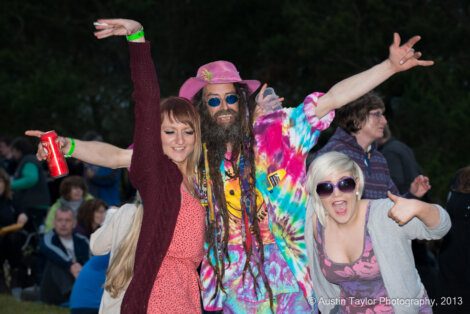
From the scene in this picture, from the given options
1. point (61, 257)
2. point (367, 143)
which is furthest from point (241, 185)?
point (61, 257)

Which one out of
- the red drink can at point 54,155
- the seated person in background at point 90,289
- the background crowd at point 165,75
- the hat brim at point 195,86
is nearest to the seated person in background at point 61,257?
the background crowd at point 165,75

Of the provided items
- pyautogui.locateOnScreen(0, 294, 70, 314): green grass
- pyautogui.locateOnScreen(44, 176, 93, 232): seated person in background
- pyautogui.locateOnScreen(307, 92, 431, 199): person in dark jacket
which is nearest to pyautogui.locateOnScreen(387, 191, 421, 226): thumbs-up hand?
pyautogui.locateOnScreen(307, 92, 431, 199): person in dark jacket

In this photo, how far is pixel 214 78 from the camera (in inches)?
253

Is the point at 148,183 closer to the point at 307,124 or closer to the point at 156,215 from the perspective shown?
the point at 156,215

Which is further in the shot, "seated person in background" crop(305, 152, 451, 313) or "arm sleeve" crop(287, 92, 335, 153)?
"arm sleeve" crop(287, 92, 335, 153)

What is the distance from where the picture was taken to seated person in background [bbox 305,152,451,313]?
215 inches

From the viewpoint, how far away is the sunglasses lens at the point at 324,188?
5.66 metres

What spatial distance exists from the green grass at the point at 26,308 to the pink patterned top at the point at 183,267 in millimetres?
5822

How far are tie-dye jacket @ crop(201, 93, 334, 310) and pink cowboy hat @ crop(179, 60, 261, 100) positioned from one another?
542mm

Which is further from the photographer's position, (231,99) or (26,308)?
(26,308)

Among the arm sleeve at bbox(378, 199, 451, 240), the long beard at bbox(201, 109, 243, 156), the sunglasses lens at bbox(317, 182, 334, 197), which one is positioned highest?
the long beard at bbox(201, 109, 243, 156)

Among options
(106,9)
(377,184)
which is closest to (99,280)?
(377,184)

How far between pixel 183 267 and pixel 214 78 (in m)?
1.57

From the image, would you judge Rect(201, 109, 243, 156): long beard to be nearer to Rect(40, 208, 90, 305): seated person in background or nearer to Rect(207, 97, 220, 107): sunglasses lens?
Rect(207, 97, 220, 107): sunglasses lens
